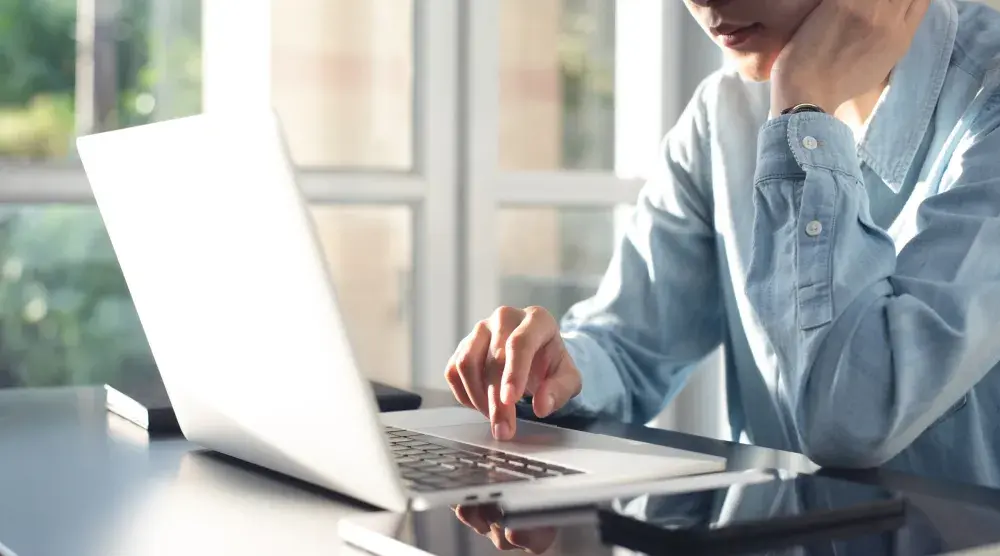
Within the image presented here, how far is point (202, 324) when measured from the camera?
86 cm

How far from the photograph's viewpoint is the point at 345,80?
220cm

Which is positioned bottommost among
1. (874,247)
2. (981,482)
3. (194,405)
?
(981,482)

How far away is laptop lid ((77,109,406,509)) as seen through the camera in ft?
2.20

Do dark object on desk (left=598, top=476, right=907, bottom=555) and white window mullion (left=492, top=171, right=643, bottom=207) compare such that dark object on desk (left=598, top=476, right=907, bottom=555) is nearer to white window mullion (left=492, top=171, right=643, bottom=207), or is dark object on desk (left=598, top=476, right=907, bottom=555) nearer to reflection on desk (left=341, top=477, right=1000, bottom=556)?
reflection on desk (left=341, top=477, right=1000, bottom=556)

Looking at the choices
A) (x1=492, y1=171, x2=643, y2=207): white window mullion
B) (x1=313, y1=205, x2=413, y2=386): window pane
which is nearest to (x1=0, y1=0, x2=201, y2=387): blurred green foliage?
(x1=313, y1=205, x2=413, y2=386): window pane

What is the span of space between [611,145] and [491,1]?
→ 0.45 meters

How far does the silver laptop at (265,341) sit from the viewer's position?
2.22ft

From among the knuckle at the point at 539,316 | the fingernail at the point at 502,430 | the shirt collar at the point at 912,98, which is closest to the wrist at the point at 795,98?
the shirt collar at the point at 912,98

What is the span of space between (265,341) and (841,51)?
67cm

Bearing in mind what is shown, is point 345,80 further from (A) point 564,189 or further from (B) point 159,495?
(B) point 159,495

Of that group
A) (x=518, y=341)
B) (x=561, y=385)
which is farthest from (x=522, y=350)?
(x=561, y=385)

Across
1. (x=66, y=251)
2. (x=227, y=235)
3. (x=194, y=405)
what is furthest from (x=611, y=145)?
(x=227, y=235)

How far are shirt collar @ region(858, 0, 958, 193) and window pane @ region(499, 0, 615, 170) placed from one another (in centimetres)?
119

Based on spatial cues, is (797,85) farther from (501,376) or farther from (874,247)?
(501,376)
